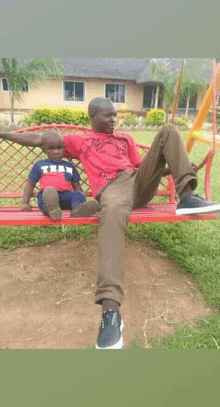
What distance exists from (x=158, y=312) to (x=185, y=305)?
202 mm

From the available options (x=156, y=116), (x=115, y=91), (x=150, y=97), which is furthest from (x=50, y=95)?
(x=156, y=116)

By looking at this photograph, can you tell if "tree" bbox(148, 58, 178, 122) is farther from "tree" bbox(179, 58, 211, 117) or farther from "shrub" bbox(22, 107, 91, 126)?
"shrub" bbox(22, 107, 91, 126)

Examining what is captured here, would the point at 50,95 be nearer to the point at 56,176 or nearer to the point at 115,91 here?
the point at 115,91

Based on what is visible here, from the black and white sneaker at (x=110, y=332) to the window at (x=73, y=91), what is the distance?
16462mm

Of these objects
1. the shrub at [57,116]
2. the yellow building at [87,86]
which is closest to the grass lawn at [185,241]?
the shrub at [57,116]

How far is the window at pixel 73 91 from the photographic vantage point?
54.7 feet

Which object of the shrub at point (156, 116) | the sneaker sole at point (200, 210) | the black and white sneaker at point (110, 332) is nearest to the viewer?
the black and white sneaker at point (110, 332)

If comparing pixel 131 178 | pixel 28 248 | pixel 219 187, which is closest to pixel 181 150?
pixel 131 178

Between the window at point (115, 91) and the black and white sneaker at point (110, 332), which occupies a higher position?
the window at point (115, 91)

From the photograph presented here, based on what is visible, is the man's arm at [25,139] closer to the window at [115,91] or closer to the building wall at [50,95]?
the building wall at [50,95]

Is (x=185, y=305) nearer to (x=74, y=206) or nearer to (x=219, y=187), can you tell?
(x=74, y=206)

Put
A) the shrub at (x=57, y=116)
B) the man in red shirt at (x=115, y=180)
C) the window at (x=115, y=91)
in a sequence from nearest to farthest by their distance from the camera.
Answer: the man in red shirt at (x=115, y=180)
the shrub at (x=57, y=116)
the window at (x=115, y=91)

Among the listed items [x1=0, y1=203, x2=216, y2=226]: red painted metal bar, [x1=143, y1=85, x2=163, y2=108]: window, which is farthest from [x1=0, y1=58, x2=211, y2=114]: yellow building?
[x1=0, y1=203, x2=216, y2=226]: red painted metal bar

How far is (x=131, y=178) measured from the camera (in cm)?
215
